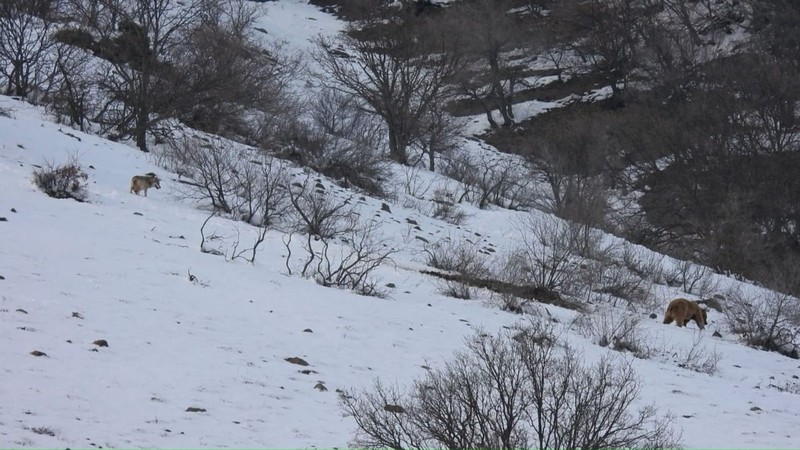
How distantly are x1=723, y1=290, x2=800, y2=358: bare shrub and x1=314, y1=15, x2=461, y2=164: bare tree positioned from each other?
12326 millimetres

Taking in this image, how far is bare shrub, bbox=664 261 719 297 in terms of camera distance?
53.8 ft

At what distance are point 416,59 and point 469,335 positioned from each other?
20.2m

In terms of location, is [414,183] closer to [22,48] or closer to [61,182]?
[22,48]

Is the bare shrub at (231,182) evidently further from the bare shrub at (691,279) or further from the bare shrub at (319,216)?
the bare shrub at (691,279)

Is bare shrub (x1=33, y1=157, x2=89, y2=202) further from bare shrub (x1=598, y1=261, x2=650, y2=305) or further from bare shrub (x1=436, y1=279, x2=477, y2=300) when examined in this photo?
bare shrub (x1=598, y1=261, x2=650, y2=305)

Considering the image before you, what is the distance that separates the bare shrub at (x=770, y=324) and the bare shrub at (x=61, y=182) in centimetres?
1018

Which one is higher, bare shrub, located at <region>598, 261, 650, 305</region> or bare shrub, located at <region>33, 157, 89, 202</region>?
bare shrub, located at <region>598, 261, 650, 305</region>

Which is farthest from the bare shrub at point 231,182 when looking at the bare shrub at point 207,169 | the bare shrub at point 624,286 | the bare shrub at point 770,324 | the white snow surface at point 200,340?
the bare shrub at point 770,324

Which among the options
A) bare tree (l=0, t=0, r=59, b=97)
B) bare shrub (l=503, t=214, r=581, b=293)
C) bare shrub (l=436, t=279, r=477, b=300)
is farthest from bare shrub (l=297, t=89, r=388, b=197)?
bare shrub (l=436, t=279, r=477, b=300)

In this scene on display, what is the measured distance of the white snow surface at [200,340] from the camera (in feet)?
16.1

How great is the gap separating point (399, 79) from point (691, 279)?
13607 millimetres

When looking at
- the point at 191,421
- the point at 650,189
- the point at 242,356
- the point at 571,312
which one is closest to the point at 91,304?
the point at 242,356

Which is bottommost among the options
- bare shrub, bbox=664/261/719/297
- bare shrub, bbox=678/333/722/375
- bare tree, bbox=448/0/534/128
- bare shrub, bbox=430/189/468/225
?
bare shrub, bbox=678/333/722/375

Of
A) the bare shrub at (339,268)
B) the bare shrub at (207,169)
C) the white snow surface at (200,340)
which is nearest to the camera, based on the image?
the white snow surface at (200,340)
